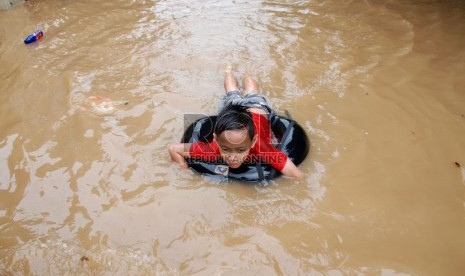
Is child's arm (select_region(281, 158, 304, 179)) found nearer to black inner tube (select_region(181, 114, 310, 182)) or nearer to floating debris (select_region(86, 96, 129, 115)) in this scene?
black inner tube (select_region(181, 114, 310, 182))

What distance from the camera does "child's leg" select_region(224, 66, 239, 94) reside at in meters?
4.34

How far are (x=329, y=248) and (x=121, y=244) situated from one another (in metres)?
1.60

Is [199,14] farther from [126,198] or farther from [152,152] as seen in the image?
[126,198]

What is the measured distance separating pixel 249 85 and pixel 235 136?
5.24 feet

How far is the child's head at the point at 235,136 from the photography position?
294 centimetres

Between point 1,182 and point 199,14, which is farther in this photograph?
point 199,14

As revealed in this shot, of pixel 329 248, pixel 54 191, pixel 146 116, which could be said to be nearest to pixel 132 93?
pixel 146 116

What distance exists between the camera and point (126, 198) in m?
3.36

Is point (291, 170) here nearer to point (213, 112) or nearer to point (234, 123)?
point (234, 123)

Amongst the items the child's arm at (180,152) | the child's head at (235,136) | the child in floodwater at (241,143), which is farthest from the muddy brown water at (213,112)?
the child's head at (235,136)

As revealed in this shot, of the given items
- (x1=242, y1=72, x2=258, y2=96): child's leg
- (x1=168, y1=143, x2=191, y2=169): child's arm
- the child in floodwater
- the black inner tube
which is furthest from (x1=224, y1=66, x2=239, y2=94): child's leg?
(x1=168, y1=143, x2=191, y2=169): child's arm

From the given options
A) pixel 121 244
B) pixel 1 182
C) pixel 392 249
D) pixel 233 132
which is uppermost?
pixel 233 132

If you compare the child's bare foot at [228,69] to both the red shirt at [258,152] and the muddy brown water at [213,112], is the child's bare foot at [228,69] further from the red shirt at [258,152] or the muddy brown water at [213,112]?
the red shirt at [258,152]

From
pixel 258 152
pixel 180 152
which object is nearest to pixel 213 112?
pixel 180 152
